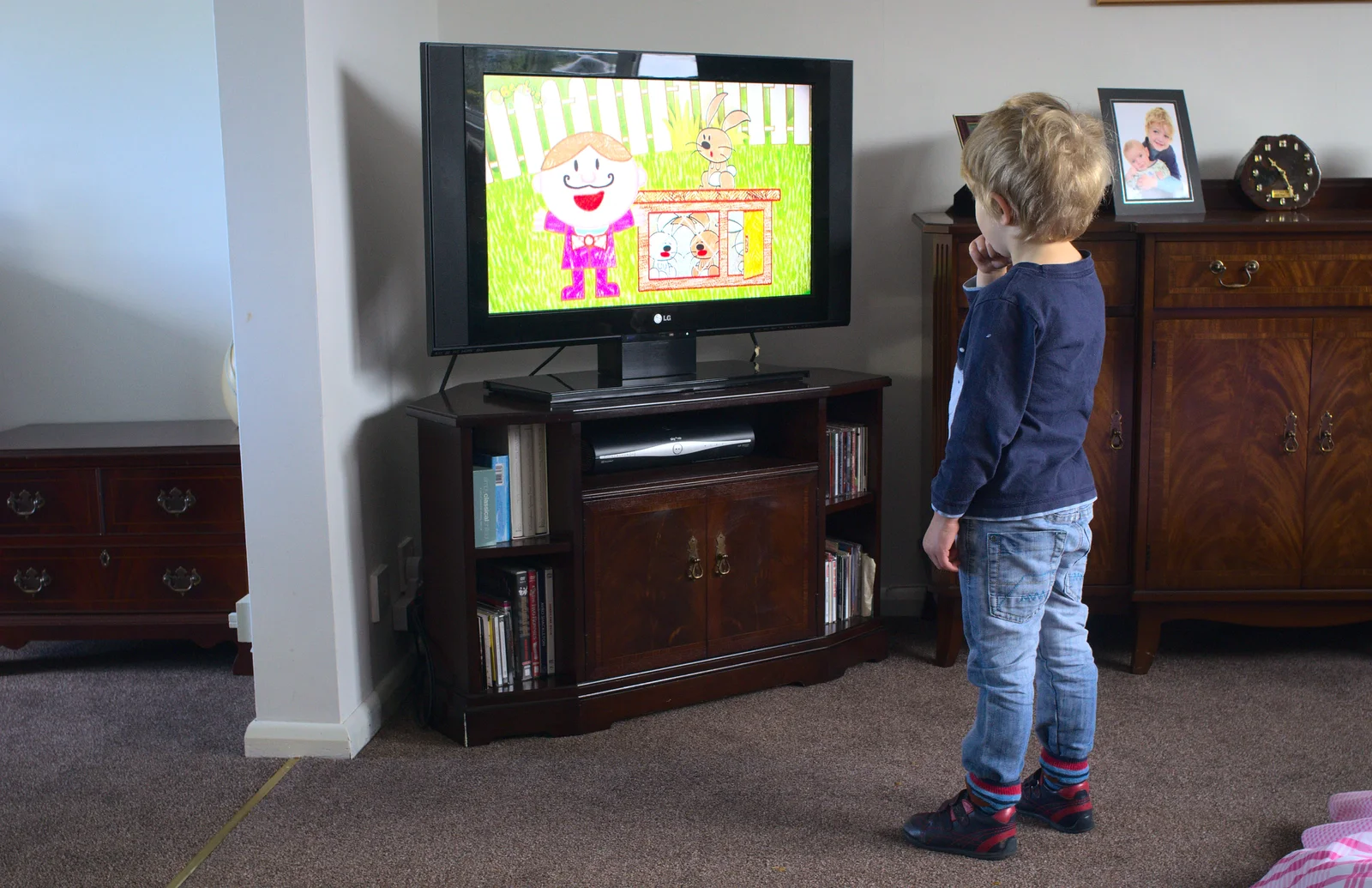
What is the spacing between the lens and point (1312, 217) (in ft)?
8.70

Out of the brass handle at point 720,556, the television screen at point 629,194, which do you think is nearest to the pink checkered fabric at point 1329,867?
the brass handle at point 720,556

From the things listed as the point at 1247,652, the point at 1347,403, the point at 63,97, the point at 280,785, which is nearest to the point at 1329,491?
the point at 1347,403

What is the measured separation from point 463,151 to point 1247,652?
2038mm

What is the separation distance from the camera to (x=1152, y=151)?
9.00 feet

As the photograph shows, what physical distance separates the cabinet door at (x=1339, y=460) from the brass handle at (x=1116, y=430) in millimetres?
388

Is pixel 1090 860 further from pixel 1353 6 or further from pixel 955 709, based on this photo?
pixel 1353 6

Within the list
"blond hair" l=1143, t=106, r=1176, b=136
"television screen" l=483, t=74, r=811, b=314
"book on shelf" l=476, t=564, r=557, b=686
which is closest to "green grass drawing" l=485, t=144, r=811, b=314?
"television screen" l=483, t=74, r=811, b=314

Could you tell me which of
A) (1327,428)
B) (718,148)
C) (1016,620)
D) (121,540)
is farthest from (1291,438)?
(121,540)

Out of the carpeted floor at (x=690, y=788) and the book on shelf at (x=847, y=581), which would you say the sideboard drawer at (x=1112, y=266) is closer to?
the book on shelf at (x=847, y=581)

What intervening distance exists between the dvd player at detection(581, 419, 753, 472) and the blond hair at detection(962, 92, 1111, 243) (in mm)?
941

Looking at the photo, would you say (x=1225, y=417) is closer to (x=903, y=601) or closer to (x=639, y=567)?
(x=903, y=601)

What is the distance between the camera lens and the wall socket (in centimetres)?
244

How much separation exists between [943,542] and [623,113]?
1142mm

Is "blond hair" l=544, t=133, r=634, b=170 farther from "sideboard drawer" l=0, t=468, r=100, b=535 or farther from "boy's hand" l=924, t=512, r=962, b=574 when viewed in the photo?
"sideboard drawer" l=0, t=468, r=100, b=535
